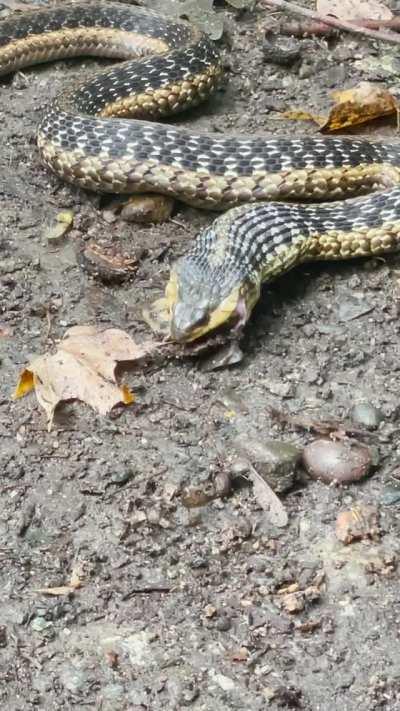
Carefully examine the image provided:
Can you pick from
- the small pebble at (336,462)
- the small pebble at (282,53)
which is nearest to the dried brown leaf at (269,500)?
the small pebble at (336,462)

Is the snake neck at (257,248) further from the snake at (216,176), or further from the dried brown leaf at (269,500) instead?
the dried brown leaf at (269,500)

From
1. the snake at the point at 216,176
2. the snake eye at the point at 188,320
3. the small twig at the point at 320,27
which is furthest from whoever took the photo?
the small twig at the point at 320,27

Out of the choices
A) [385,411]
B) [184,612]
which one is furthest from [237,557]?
[385,411]

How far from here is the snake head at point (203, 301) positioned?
5.56 metres

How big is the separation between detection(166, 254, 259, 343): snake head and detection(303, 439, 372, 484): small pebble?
849 millimetres

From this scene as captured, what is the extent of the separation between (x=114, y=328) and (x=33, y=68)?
323 cm

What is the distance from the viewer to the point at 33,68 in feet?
27.3

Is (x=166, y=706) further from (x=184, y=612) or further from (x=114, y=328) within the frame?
(x=114, y=328)

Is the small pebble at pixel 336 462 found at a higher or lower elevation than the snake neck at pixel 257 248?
lower

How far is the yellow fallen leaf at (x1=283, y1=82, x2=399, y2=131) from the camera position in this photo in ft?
24.2

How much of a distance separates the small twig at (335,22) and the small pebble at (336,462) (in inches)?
166

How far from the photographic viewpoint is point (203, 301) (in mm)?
5590

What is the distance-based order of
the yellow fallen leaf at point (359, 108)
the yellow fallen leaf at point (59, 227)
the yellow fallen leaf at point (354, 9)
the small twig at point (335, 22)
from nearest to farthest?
1. the yellow fallen leaf at point (59, 227)
2. the yellow fallen leaf at point (359, 108)
3. the small twig at point (335, 22)
4. the yellow fallen leaf at point (354, 9)

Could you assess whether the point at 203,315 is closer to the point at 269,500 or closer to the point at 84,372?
the point at 84,372
